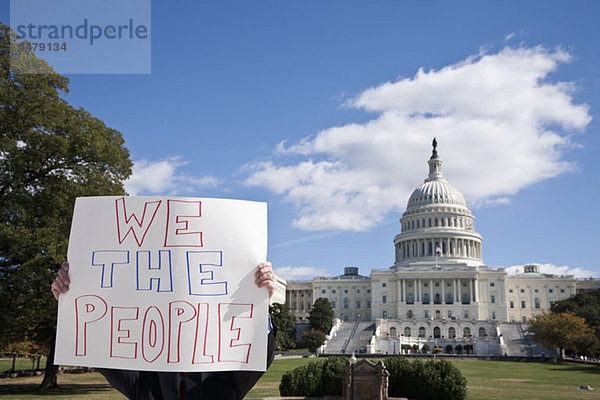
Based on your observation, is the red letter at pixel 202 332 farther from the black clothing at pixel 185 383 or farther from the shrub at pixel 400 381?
the shrub at pixel 400 381

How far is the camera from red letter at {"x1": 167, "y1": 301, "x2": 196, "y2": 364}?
5.41m

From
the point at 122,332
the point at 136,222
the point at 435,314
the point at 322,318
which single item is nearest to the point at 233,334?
the point at 122,332

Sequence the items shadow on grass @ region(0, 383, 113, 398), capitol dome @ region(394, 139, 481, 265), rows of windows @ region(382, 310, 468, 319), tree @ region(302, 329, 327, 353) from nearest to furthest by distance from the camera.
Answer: shadow on grass @ region(0, 383, 113, 398), tree @ region(302, 329, 327, 353), rows of windows @ region(382, 310, 468, 319), capitol dome @ region(394, 139, 481, 265)

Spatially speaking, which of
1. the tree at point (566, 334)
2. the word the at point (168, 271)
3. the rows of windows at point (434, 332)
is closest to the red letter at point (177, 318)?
the word the at point (168, 271)

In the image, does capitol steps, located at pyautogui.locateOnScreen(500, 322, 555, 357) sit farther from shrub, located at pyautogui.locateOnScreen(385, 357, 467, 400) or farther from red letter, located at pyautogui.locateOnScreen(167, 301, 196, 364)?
red letter, located at pyautogui.locateOnScreen(167, 301, 196, 364)

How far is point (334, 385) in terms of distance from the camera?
22.8 metres

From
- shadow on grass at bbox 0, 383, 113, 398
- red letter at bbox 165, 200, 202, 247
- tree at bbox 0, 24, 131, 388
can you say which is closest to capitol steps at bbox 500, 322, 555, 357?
shadow on grass at bbox 0, 383, 113, 398

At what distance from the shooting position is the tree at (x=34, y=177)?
2328 centimetres

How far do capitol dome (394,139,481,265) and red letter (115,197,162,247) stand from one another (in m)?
122

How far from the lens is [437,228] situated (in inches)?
5167

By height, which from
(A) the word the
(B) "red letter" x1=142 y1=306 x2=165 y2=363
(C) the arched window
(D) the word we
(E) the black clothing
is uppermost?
(D) the word we

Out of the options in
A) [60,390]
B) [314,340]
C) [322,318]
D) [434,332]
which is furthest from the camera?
[434,332]

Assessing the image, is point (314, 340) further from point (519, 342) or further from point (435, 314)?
point (435, 314)

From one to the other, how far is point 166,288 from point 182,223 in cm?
63
